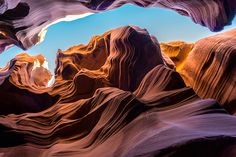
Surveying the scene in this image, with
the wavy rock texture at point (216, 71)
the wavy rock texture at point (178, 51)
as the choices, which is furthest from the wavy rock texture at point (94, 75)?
the wavy rock texture at point (178, 51)

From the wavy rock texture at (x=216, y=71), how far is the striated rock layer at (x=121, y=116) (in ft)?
2.87

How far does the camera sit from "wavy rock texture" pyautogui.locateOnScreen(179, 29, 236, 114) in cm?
448

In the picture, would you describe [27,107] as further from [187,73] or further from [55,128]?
[187,73]

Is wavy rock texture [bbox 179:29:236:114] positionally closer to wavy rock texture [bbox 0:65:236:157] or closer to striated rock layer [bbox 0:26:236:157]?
striated rock layer [bbox 0:26:236:157]

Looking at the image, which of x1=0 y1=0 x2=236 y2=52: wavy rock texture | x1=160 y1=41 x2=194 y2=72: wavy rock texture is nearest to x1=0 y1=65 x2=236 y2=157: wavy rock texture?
x1=0 y1=0 x2=236 y2=52: wavy rock texture

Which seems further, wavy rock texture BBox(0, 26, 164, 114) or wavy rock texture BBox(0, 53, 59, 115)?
wavy rock texture BBox(0, 26, 164, 114)

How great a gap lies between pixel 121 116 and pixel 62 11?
335 cm

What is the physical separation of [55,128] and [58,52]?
470cm

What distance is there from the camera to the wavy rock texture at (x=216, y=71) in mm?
4480

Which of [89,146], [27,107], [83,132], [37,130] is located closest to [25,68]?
[27,107]

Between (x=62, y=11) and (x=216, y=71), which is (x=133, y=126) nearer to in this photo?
(x=216, y=71)

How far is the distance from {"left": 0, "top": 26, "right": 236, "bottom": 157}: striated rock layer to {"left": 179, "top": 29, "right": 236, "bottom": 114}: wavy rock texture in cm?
88

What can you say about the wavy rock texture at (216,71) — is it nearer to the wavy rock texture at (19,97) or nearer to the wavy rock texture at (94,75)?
the wavy rock texture at (94,75)

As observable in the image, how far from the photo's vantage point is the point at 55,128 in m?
3.91
